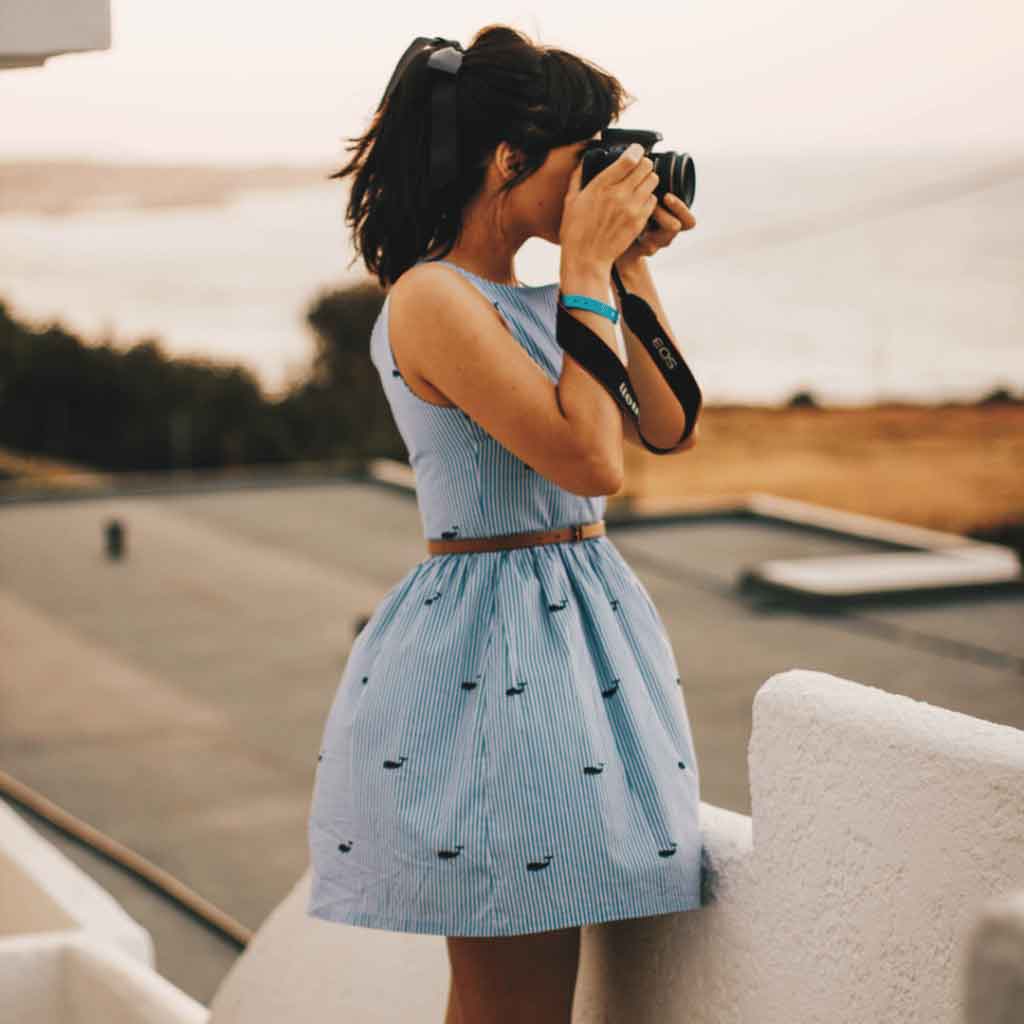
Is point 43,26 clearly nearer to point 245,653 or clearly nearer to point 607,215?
point 607,215

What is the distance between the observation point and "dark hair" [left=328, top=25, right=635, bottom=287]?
4.72 ft

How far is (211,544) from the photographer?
15961 millimetres

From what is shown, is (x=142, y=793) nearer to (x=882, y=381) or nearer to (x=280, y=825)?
(x=280, y=825)

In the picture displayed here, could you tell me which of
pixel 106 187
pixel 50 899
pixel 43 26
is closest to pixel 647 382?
pixel 43 26

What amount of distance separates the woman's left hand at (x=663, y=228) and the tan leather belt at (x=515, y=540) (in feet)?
0.80

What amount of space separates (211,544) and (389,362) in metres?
14.7

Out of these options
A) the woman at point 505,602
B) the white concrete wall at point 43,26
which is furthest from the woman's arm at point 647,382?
the white concrete wall at point 43,26

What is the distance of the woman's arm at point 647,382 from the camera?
1.50 meters

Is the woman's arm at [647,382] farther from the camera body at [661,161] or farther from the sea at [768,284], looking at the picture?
the sea at [768,284]

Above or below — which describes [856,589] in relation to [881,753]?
below

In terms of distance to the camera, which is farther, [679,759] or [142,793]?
[142,793]

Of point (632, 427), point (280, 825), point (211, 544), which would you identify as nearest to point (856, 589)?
point (211, 544)

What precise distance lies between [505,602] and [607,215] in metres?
0.33

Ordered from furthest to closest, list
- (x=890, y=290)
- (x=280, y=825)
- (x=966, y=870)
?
(x=890, y=290) → (x=280, y=825) → (x=966, y=870)
